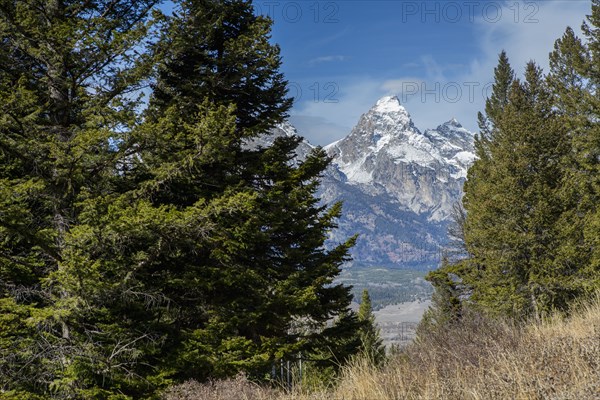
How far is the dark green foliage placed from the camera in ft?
23.6

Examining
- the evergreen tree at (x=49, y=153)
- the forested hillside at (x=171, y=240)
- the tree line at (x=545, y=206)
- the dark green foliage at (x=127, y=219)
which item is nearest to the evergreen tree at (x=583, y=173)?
the tree line at (x=545, y=206)

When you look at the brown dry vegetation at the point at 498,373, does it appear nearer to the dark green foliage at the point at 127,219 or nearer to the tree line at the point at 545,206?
the dark green foliage at the point at 127,219

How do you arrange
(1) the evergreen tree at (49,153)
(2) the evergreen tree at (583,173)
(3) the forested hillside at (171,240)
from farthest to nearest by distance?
1. (2) the evergreen tree at (583,173)
2. (1) the evergreen tree at (49,153)
3. (3) the forested hillside at (171,240)

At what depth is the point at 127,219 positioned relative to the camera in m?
7.05

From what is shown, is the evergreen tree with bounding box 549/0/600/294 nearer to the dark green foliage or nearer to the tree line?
the tree line

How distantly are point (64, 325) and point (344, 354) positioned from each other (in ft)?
26.5

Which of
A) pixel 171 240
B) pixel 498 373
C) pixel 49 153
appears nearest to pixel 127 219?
pixel 171 240

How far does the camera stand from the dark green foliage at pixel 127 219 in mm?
7180

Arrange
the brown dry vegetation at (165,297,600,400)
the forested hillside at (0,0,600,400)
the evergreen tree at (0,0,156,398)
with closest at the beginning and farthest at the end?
the brown dry vegetation at (165,297,600,400) → the forested hillside at (0,0,600,400) → the evergreen tree at (0,0,156,398)

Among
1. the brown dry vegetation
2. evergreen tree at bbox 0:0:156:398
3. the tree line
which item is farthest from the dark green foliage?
the tree line

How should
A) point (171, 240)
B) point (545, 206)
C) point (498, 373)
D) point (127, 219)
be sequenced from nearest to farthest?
1. point (498, 373)
2. point (127, 219)
3. point (171, 240)
4. point (545, 206)

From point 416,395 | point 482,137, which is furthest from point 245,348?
point 482,137

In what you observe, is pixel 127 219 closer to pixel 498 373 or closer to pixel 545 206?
pixel 498 373

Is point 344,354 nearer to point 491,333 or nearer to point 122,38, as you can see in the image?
point 491,333
